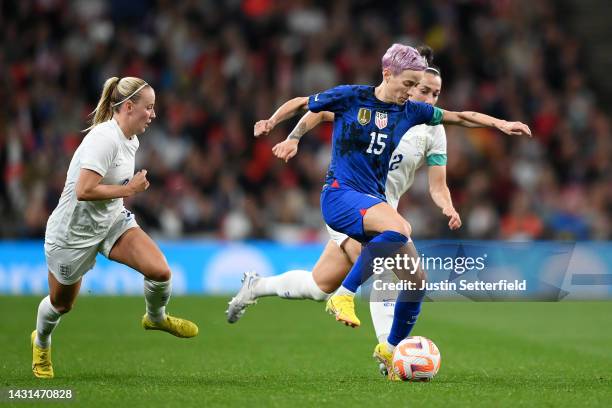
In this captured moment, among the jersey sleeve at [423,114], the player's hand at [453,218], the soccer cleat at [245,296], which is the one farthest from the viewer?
the soccer cleat at [245,296]

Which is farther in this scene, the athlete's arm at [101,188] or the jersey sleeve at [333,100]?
the jersey sleeve at [333,100]

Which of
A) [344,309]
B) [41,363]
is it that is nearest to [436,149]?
[344,309]

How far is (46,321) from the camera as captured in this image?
7598 millimetres

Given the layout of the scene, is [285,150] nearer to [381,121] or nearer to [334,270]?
[381,121]

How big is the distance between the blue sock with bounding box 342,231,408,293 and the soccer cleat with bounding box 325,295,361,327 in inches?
4.4

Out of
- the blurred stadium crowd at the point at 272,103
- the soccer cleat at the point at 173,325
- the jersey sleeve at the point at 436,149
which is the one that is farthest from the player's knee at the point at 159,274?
the blurred stadium crowd at the point at 272,103

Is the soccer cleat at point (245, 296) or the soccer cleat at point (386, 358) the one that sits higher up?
the soccer cleat at point (245, 296)

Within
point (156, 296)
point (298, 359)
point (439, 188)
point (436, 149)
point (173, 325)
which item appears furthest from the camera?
point (298, 359)

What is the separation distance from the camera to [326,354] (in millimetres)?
9312

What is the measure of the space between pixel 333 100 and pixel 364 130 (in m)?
0.32

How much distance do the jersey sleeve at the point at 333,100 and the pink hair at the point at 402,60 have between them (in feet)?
1.15

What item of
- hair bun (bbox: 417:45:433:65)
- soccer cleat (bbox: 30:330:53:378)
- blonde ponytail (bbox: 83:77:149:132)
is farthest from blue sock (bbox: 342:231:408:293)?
soccer cleat (bbox: 30:330:53:378)

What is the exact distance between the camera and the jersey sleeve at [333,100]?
7574mm

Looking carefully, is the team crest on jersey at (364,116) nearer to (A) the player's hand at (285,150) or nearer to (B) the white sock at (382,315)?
(A) the player's hand at (285,150)
